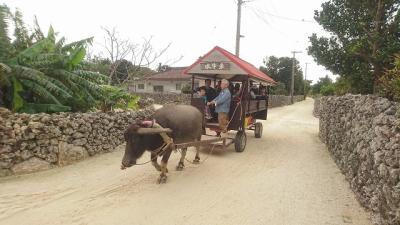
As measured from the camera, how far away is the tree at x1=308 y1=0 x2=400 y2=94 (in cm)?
1084

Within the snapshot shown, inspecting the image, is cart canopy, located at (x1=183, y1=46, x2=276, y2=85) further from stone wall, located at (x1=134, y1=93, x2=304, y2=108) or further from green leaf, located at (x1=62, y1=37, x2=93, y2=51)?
stone wall, located at (x1=134, y1=93, x2=304, y2=108)

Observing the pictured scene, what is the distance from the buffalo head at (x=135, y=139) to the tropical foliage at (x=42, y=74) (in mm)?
3080

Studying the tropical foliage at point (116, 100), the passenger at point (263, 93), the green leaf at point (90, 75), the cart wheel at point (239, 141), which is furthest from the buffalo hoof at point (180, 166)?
the passenger at point (263, 93)

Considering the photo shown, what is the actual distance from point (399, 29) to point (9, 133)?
10991mm

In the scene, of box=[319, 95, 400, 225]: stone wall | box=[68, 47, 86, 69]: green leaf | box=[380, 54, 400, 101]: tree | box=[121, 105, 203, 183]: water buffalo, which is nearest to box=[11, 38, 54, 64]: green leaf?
box=[68, 47, 86, 69]: green leaf

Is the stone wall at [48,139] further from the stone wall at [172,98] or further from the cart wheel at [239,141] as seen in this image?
the stone wall at [172,98]

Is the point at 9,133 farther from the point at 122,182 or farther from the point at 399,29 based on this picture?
the point at 399,29

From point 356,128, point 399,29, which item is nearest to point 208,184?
point 356,128

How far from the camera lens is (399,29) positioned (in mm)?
10828

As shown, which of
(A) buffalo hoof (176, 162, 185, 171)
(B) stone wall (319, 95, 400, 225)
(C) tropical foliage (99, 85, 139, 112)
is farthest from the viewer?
(C) tropical foliage (99, 85, 139, 112)

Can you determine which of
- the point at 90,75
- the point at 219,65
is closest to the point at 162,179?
the point at 219,65

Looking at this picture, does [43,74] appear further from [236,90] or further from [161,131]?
[236,90]

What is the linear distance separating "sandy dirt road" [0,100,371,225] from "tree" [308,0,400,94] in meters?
4.57

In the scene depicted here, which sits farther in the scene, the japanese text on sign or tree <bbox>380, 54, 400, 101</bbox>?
the japanese text on sign
